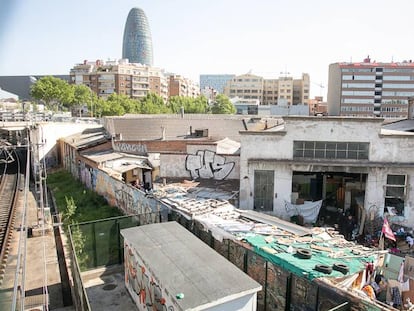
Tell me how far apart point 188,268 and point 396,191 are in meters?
14.1

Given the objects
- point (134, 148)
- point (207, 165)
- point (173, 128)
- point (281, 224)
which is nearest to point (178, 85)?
point (173, 128)

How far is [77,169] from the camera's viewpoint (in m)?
32.6

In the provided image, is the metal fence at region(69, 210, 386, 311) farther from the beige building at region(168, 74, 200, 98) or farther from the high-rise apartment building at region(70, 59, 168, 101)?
the beige building at region(168, 74, 200, 98)

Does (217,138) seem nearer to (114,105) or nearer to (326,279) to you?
(326,279)

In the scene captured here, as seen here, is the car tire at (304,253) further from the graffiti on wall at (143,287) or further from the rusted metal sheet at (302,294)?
the graffiti on wall at (143,287)

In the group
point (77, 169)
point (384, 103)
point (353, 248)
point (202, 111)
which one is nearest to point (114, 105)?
point (202, 111)

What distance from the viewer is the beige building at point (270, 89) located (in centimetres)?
13800

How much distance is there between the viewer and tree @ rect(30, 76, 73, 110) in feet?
246

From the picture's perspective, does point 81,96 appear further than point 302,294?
Yes

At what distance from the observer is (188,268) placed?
10281 mm

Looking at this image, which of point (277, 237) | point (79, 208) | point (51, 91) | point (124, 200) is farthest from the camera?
point (51, 91)

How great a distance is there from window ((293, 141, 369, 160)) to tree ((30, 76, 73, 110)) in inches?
2675

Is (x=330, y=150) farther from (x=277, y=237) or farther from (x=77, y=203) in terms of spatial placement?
(x=77, y=203)

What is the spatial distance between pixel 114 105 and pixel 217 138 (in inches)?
1957
